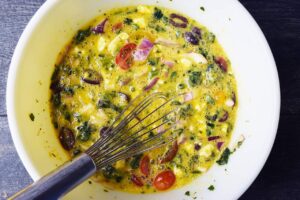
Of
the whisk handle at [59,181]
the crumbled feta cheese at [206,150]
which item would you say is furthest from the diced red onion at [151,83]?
the whisk handle at [59,181]

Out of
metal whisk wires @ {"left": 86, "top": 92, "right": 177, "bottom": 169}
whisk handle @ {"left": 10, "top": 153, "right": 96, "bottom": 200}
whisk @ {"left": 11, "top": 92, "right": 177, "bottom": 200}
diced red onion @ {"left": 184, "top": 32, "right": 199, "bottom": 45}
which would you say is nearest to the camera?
whisk handle @ {"left": 10, "top": 153, "right": 96, "bottom": 200}

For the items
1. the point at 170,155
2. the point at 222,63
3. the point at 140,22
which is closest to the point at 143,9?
the point at 140,22

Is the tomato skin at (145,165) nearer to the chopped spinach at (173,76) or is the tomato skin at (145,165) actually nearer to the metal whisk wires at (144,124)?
the metal whisk wires at (144,124)

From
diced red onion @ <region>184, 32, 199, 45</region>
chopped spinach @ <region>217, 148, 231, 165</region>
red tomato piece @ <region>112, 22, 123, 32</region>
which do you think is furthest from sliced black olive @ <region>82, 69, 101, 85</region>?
chopped spinach @ <region>217, 148, 231, 165</region>

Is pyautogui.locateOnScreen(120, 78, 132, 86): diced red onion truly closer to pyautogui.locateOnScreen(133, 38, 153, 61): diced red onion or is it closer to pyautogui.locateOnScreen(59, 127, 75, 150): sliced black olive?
pyautogui.locateOnScreen(133, 38, 153, 61): diced red onion

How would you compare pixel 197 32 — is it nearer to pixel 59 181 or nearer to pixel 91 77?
pixel 91 77

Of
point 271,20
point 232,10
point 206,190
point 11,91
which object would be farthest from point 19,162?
point 271,20

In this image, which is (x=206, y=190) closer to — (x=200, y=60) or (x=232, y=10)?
(x=200, y=60)
